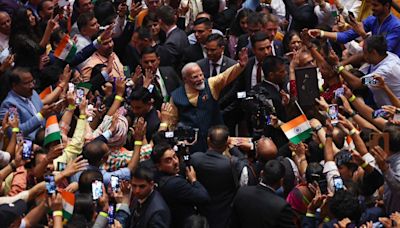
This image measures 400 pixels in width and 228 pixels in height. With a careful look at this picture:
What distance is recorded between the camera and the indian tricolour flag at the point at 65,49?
1385cm

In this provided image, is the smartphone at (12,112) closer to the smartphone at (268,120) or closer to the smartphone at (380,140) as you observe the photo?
the smartphone at (268,120)

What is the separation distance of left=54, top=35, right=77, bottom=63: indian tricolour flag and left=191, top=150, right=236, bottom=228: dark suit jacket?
2.98 meters

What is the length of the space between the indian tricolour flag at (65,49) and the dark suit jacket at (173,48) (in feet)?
4.09

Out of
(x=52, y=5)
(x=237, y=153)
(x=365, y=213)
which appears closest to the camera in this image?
(x=365, y=213)

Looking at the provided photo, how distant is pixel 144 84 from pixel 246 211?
295 centimetres

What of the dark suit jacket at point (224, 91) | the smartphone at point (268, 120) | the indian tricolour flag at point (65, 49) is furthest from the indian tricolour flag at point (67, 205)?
the indian tricolour flag at point (65, 49)

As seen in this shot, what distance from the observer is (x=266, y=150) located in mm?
11648

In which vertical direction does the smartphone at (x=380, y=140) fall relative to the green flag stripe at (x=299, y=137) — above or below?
above

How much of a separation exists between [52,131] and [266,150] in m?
2.13

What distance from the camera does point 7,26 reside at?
14617mm

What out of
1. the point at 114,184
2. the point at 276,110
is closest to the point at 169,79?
the point at 276,110

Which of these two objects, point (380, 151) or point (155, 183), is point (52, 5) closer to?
point (155, 183)

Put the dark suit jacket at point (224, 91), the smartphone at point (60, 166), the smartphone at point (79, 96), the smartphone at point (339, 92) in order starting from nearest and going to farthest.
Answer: the smartphone at point (60, 166)
the smartphone at point (79, 96)
the smartphone at point (339, 92)
the dark suit jacket at point (224, 91)

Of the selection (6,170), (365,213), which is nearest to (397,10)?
(365,213)
